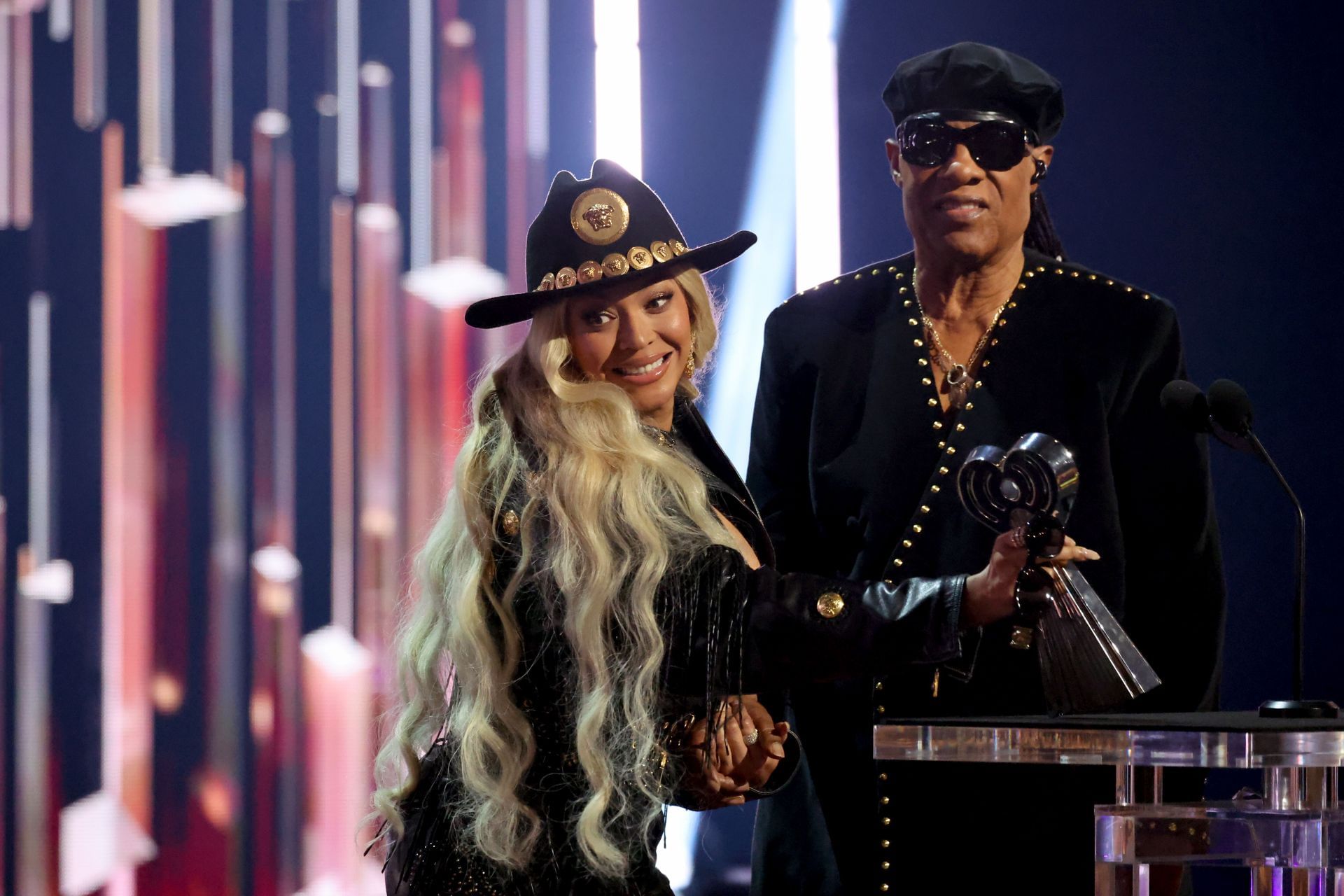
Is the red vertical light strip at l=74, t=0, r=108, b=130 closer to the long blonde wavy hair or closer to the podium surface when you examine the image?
the long blonde wavy hair

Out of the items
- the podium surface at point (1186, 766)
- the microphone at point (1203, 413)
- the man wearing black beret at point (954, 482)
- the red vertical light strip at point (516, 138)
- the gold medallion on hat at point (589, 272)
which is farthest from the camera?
the red vertical light strip at point (516, 138)

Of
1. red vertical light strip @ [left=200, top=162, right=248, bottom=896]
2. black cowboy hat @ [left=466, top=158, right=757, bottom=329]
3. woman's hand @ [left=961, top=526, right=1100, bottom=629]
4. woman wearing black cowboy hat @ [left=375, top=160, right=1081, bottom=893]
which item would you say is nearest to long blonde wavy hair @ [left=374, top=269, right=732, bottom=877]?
woman wearing black cowboy hat @ [left=375, top=160, right=1081, bottom=893]

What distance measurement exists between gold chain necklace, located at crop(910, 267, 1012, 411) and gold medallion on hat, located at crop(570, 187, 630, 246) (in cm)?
70

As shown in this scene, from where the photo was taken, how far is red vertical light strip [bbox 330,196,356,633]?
4117 millimetres

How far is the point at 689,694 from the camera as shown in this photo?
233cm

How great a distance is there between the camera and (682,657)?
231cm

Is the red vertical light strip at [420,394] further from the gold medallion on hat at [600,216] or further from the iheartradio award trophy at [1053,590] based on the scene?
the iheartradio award trophy at [1053,590]

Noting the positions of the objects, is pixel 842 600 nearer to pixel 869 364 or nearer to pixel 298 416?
pixel 869 364

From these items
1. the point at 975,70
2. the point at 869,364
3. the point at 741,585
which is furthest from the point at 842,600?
the point at 975,70

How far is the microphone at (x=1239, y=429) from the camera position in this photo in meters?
2.08

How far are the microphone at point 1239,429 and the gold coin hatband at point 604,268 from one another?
851 millimetres

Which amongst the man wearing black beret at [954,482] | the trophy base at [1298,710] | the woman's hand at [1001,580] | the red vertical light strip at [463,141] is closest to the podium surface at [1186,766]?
the trophy base at [1298,710]

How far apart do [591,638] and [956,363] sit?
3.38 ft

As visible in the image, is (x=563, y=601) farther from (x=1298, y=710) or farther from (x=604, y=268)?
(x=1298, y=710)
